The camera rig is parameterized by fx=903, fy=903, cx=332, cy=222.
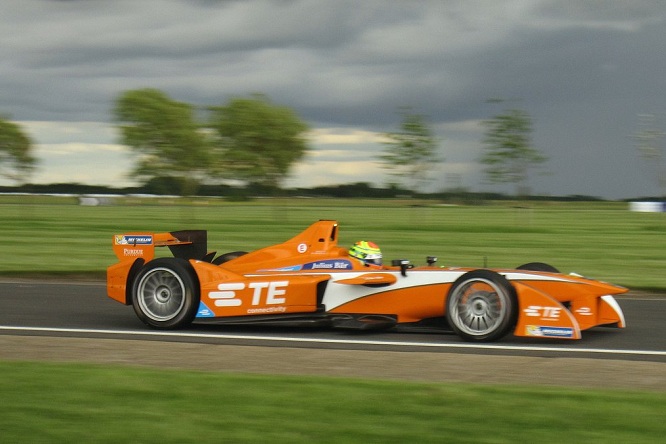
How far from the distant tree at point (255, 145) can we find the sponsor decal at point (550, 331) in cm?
3767


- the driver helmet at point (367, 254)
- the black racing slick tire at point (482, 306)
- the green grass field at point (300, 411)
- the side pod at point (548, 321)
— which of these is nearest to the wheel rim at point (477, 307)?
the black racing slick tire at point (482, 306)

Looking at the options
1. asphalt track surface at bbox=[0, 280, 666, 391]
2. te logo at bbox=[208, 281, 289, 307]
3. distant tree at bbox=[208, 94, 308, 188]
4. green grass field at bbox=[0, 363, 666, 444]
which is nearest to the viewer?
green grass field at bbox=[0, 363, 666, 444]

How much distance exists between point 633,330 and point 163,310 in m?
5.20

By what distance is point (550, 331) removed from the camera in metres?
8.80

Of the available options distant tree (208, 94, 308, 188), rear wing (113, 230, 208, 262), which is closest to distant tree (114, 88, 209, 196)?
distant tree (208, 94, 308, 188)

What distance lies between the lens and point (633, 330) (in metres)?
9.88

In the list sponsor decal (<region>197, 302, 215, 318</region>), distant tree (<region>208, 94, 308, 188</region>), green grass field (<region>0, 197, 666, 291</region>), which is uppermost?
distant tree (<region>208, 94, 308, 188</region>)

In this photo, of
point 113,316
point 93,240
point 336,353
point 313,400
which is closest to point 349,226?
point 93,240

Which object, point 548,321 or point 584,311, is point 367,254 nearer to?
point 548,321

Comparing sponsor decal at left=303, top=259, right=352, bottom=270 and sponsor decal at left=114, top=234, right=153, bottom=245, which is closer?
sponsor decal at left=303, top=259, right=352, bottom=270

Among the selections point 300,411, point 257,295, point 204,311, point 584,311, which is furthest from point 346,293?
point 300,411

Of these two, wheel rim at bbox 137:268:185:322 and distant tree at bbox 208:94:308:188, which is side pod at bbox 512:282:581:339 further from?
distant tree at bbox 208:94:308:188

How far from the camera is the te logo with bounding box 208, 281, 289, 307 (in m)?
9.84

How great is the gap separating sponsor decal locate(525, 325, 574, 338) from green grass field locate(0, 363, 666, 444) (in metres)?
2.35
